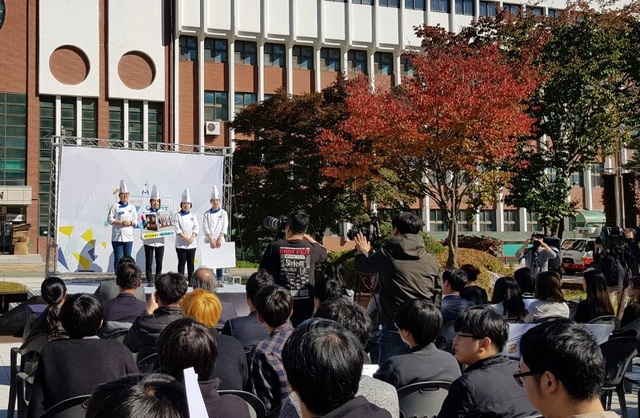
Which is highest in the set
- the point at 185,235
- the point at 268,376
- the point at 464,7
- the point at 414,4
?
the point at 464,7

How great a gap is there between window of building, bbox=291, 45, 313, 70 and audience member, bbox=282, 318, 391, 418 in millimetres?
38970

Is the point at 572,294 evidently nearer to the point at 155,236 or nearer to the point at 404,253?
the point at 155,236

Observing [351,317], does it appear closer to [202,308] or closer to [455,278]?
[202,308]

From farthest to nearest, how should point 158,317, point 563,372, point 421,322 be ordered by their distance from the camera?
point 158,317 → point 421,322 → point 563,372

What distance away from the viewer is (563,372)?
2.22 metres

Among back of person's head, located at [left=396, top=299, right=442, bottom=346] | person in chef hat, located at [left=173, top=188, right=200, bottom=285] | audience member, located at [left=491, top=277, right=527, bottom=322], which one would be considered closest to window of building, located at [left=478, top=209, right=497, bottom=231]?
person in chef hat, located at [left=173, top=188, right=200, bottom=285]

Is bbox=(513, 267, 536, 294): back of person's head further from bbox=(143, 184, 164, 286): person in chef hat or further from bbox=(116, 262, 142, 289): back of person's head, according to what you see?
bbox=(143, 184, 164, 286): person in chef hat

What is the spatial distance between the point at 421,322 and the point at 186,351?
1.77 m

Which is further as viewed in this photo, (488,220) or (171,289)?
(488,220)

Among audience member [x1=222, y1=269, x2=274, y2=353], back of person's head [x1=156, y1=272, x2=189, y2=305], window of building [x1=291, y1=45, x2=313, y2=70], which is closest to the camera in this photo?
audience member [x1=222, y1=269, x2=274, y2=353]

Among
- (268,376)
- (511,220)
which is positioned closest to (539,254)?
(268,376)

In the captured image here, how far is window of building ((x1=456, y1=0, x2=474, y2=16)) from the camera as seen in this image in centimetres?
4353

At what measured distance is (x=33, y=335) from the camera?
576 cm

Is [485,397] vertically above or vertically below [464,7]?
below
